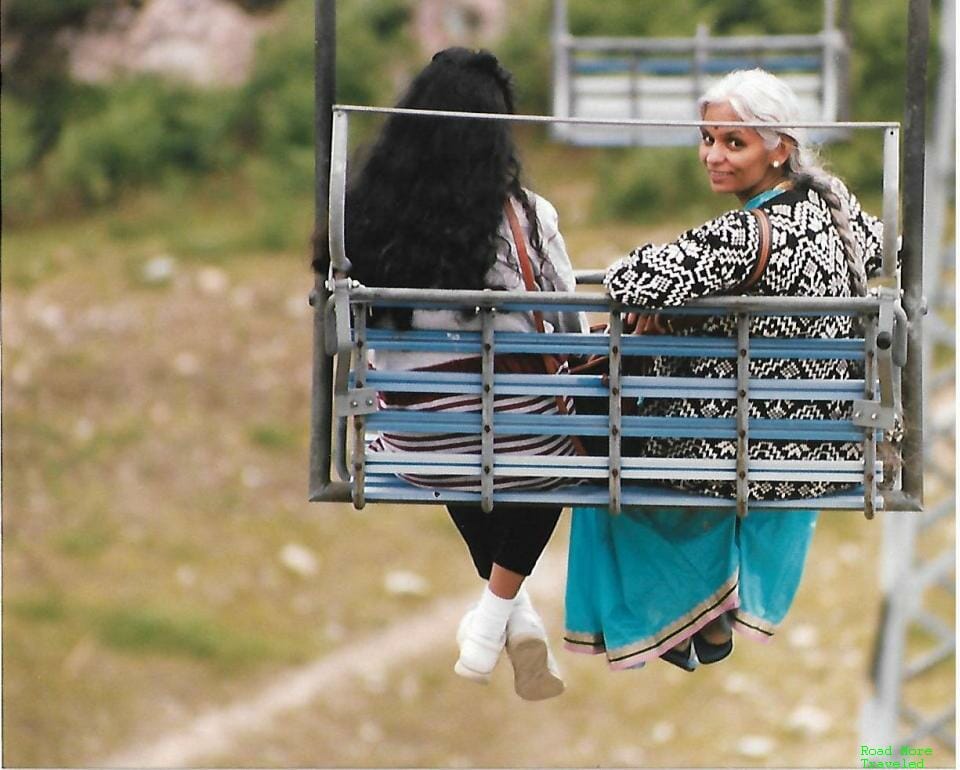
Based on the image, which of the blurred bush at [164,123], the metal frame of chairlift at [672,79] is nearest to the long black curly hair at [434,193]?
the metal frame of chairlift at [672,79]

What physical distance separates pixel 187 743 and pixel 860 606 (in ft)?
17.0

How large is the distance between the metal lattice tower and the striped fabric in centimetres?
439

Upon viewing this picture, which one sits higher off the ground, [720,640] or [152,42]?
[152,42]

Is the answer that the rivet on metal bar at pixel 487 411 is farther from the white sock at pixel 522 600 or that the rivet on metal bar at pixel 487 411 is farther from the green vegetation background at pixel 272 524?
the green vegetation background at pixel 272 524

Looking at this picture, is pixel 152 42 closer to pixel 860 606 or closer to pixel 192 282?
pixel 192 282

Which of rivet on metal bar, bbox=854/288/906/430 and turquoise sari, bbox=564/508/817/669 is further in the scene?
turquoise sari, bbox=564/508/817/669

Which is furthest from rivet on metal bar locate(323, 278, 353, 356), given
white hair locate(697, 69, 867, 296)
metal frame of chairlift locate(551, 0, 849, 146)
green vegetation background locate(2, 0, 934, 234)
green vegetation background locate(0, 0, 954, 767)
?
green vegetation background locate(2, 0, 934, 234)

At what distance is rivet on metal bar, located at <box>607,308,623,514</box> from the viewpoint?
3689 millimetres

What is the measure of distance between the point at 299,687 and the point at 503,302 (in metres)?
13.1

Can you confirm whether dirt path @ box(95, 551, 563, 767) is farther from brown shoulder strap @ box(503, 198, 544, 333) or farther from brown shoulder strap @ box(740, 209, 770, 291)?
brown shoulder strap @ box(740, 209, 770, 291)

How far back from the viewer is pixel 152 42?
1781cm

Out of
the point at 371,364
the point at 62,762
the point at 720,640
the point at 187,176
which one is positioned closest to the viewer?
the point at 371,364

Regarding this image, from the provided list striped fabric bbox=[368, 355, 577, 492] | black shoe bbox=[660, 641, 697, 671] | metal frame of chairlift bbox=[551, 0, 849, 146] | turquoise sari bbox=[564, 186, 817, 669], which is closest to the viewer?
striped fabric bbox=[368, 355, 577, 492]

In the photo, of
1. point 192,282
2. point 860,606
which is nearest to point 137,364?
point 192,282
